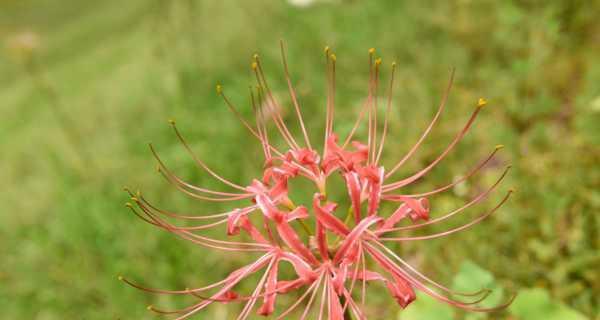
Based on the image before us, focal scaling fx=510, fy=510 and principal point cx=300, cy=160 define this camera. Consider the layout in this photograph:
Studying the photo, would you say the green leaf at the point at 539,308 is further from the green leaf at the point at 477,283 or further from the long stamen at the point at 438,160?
the long stamen at the point at 438,160

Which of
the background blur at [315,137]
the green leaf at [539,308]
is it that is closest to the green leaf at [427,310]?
the background blur at [315,137]

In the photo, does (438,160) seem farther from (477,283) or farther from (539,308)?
(539,308)

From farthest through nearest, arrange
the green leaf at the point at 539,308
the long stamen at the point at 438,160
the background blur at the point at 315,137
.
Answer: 1. the background blur at the point at 315,137
2. the green leaf at the point at 539,308
3. the long stamen at the point at 438,160

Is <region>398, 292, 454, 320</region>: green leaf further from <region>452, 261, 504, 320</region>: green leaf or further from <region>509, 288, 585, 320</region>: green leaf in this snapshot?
<region>509, 288, 585, 320</region>: green leaf

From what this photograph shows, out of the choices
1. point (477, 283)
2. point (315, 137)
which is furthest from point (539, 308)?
point (315, 137)

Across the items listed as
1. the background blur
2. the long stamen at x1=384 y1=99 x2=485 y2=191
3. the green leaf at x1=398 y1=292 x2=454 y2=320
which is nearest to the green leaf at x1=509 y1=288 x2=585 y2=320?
the background blur

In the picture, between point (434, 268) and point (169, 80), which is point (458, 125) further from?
point (169, 80)

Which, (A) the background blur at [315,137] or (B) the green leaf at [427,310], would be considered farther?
(A) the background blur at [315,137]

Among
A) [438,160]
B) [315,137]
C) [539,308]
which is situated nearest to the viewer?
Result: [438,160]

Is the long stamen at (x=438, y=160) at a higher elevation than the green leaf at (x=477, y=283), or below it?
higher
